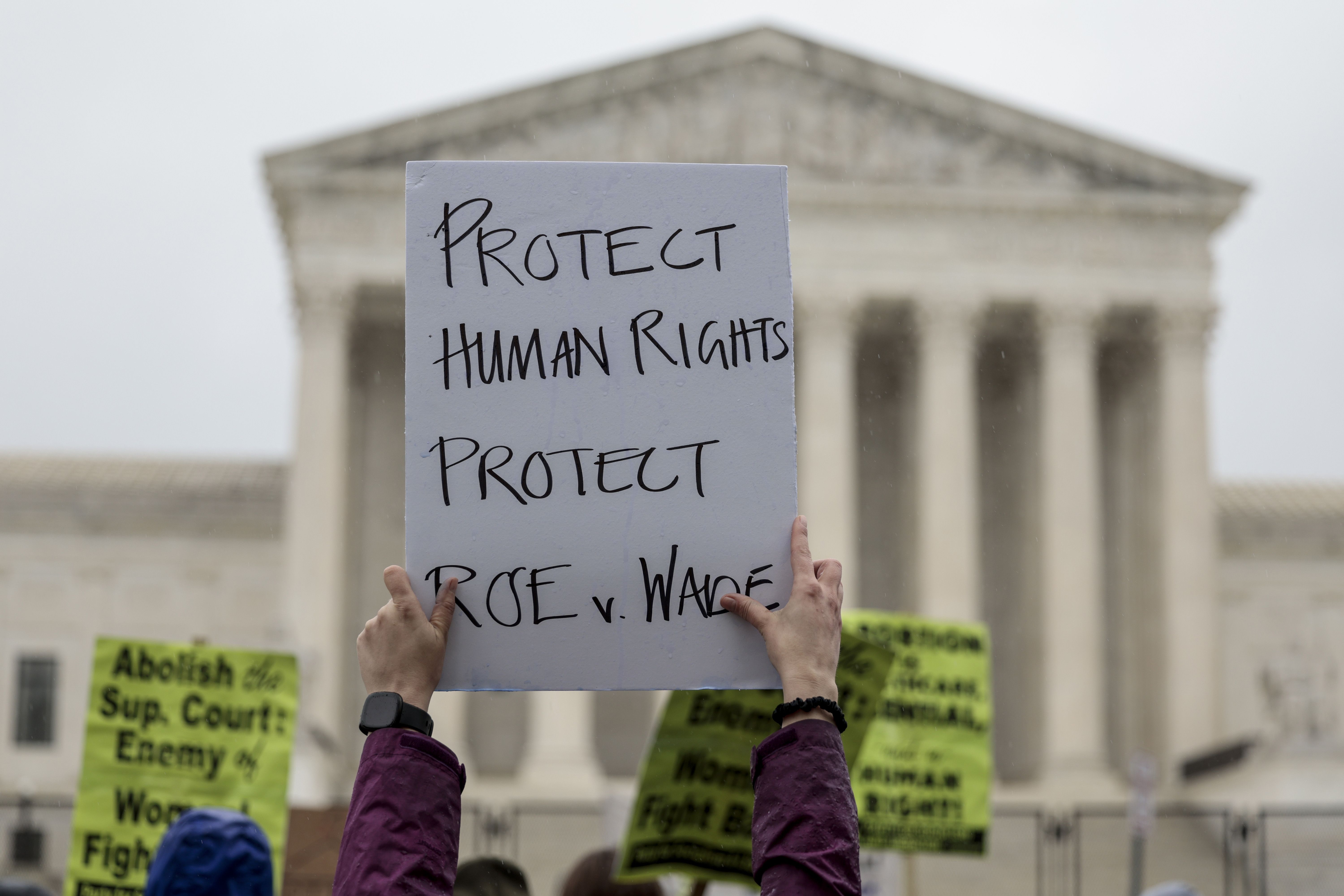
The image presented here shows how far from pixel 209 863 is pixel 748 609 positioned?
1.71 metres

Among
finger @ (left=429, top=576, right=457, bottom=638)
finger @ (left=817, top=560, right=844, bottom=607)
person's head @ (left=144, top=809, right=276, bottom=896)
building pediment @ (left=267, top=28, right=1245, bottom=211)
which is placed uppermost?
building pediment @ (left=267, top=28, right=1245, bottom=211)

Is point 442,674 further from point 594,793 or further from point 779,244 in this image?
point 594,793

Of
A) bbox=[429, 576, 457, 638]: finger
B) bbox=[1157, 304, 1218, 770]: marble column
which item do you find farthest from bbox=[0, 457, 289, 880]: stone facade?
bbox=[429, 576, 457, 638]: finger

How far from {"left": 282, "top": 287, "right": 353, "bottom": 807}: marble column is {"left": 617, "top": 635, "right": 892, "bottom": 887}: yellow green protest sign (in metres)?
37.4

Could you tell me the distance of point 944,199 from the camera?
49531 mm

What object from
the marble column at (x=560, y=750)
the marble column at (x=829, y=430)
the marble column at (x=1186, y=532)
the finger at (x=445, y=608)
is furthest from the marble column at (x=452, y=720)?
the finger at (x=445, y=608)

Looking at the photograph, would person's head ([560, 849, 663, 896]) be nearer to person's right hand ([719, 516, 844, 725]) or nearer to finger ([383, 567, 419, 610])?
person's right hand ([719, 516, 844, 725])

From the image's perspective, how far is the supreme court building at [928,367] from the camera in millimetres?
47219

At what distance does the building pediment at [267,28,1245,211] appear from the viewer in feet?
161

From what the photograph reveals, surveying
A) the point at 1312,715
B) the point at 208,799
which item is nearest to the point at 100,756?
the point at 208,799

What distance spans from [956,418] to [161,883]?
144 ft

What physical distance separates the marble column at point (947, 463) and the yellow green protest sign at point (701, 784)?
3936 centimetres

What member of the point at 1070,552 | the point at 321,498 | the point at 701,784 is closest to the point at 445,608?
the point at 701,784

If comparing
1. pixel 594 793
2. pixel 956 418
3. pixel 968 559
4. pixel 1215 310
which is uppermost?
pixel 1215 310
